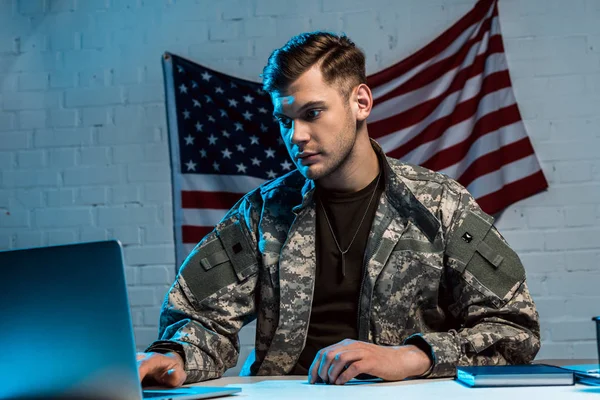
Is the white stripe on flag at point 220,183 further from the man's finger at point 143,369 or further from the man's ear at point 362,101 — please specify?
the man's finger at point 143,369

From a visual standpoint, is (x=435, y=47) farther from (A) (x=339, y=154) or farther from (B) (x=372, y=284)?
(B) (x=372, y=284)

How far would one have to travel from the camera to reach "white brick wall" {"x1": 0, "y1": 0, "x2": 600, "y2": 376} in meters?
2.88

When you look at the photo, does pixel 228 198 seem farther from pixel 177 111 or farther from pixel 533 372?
pixel 533 372

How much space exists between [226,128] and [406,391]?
6.75 ft

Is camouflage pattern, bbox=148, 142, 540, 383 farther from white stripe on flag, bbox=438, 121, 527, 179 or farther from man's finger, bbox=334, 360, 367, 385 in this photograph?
white stripe on flag, bbox=438, 121, 527, 179

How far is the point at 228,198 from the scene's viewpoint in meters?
3.00

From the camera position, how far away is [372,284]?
1.55 meters

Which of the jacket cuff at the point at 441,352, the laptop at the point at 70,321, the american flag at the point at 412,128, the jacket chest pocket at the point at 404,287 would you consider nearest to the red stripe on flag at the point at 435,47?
the american flag at the point at 412,128

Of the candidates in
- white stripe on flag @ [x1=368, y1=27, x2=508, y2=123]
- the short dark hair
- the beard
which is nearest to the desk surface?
the beard

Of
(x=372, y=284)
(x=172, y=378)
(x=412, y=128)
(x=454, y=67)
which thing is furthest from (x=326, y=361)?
(x=454, y=67)

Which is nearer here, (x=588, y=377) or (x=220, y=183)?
(x=588, y=377)

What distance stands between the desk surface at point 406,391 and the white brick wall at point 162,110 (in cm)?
182

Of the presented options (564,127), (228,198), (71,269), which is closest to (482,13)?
(564,127)

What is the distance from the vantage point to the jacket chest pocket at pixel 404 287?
61.5 inches
